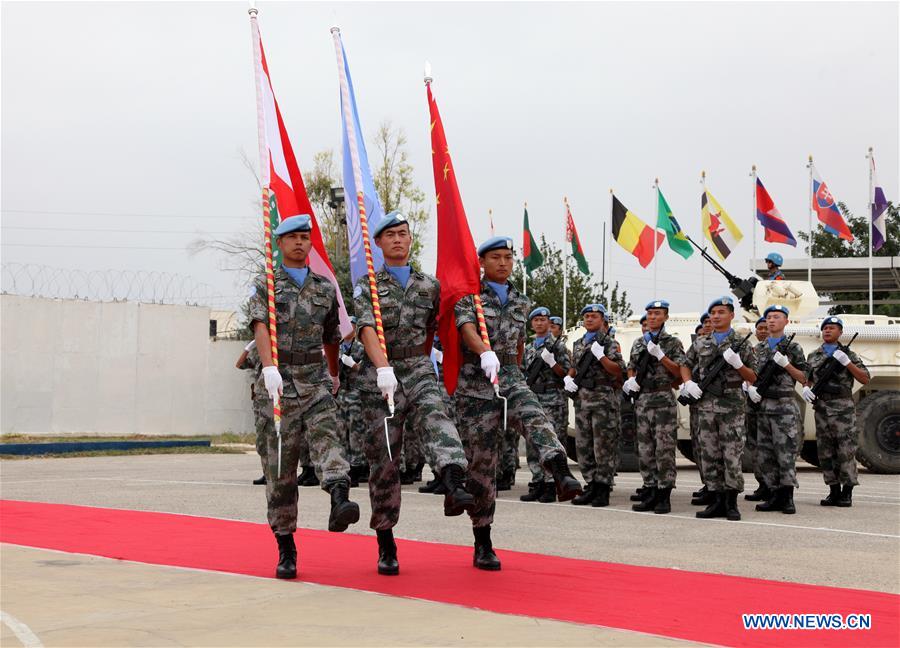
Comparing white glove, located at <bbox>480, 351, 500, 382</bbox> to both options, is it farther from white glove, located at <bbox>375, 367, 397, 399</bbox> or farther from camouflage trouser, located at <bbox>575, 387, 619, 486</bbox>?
camouflage trouser, located at <bbox>575, 387, 619, 486</bbox>

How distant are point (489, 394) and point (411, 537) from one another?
2033 mm

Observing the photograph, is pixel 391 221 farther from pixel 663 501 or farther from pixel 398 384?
pixel 663 501

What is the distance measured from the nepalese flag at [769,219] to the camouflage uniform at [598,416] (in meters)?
10.6

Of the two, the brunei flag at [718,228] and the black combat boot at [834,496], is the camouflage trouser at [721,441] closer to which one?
the black combat boot at [834,496]

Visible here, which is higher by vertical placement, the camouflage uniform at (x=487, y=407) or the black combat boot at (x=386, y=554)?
the camouflage uniform at (x=487, y=407)

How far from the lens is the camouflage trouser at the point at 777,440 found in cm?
1079

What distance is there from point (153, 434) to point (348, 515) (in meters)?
21.3

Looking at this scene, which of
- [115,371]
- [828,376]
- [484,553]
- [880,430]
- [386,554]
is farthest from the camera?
[115,371]

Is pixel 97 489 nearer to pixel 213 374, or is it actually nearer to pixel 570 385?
pixel 570 385

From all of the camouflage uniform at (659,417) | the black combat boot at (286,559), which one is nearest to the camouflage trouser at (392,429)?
the black combat boot at (286,559)

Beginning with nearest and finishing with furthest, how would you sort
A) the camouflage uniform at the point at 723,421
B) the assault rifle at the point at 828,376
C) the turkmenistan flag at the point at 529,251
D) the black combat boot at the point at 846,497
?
the camouflage uniform at the point at 723,421, the black combat boot at the point at 846,497, the assault rifle at the point at 828,376, the turkmenistan flag at the point at 529,251

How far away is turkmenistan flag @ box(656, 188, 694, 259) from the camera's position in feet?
68.0

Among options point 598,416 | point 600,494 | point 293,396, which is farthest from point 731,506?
point 293,396

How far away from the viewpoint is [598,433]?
36.7 ft
